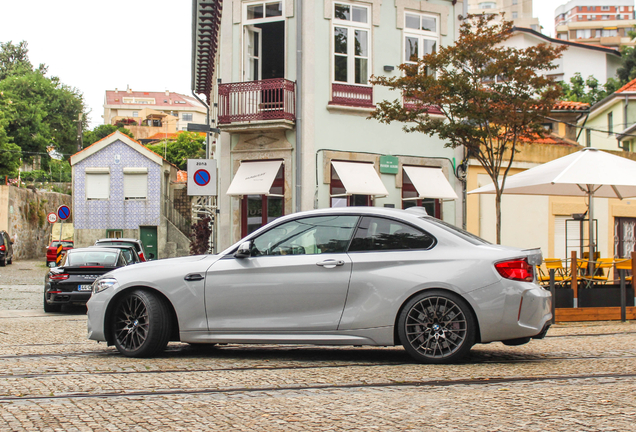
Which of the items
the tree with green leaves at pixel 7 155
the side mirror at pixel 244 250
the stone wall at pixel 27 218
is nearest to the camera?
the side mirror at pixel 244 250

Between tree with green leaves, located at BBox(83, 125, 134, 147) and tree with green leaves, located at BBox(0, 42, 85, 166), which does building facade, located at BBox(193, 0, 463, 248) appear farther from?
tree with green leaves, located at BBox(83, 125, 134, 147)

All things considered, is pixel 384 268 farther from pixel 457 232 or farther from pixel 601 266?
pixel 601 266

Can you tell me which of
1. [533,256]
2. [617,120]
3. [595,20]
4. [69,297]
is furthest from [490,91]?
[595,20]

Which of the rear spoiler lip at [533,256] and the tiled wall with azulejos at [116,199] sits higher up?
the tiled wall with azulejos at [116,199]

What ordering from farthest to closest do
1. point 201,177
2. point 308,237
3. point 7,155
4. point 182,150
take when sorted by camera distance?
point 182,150
point 7,155
point 201,177
point 308,237

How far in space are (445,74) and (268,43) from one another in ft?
22.3

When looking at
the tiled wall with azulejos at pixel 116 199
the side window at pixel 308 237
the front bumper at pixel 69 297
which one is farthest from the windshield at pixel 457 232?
the tiled wall with azulejos at pixel 116 199

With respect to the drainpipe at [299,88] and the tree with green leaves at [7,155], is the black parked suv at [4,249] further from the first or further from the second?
the drainpipe at [299,88]

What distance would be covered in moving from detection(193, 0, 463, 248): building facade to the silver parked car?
43.5ft

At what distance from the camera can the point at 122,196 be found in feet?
161

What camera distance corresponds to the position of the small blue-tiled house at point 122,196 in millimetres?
48594

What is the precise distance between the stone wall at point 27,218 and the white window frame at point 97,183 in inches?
189

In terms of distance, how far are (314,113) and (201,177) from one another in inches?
180

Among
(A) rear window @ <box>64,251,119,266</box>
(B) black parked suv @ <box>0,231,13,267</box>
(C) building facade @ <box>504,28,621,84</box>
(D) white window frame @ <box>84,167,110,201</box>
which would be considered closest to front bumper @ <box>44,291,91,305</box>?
(A) rear window @ <box>64,251,119,266</box>
